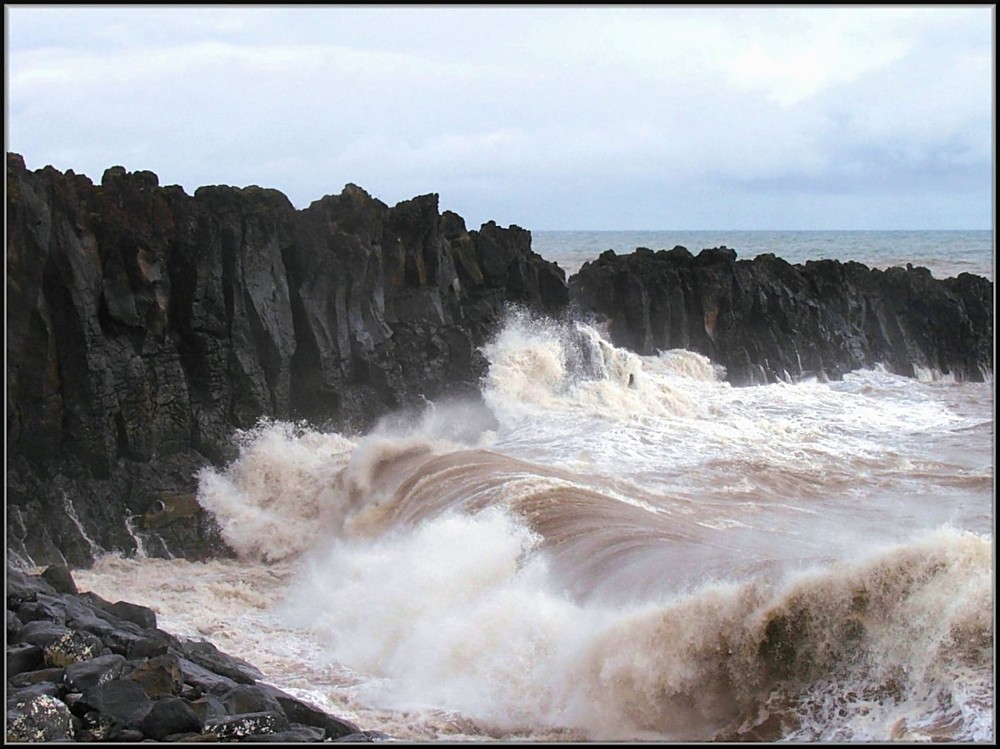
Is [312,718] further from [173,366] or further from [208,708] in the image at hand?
[173,366]

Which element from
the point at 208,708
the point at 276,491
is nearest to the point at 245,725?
the point at 208,708

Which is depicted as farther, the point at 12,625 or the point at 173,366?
the point at 173,366

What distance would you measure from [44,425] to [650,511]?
790 centimetres

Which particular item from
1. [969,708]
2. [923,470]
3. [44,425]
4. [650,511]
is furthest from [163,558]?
[923,470]

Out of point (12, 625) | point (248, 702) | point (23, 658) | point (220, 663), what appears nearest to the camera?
point (248, 702)

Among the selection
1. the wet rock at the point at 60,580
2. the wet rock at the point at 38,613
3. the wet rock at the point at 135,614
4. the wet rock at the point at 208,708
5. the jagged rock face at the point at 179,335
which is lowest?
the wet rock at the point at 135,614

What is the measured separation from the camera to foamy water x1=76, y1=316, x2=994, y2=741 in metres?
8.17

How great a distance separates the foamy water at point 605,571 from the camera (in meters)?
8.17

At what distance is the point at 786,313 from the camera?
93.9 feet

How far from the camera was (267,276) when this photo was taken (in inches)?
675

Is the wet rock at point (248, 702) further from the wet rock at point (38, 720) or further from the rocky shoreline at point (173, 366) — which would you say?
the wet rock at point (38, 720)

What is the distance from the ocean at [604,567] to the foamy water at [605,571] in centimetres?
3

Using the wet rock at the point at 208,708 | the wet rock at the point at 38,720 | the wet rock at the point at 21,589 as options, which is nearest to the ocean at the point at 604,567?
the wet rock at the point at 208,708

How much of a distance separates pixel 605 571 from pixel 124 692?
5184 mm
